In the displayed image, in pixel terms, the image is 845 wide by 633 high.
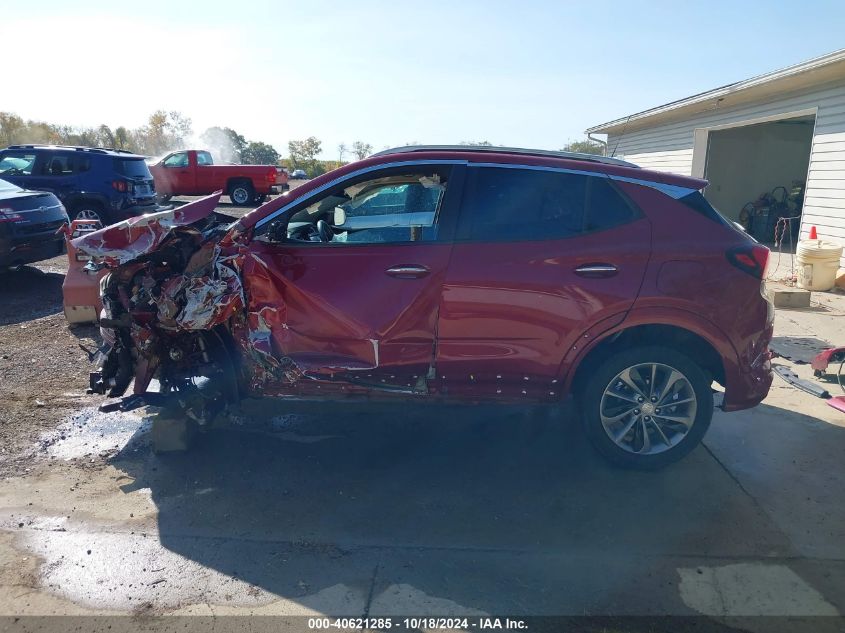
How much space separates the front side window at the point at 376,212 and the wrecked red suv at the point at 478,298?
0.07 ft

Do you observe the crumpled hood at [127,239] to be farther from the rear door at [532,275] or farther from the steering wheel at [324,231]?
the rear door at [532,275]

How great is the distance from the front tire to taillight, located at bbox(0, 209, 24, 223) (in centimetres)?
798

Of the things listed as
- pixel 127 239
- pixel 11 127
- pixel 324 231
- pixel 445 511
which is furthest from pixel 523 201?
pixel 11 127

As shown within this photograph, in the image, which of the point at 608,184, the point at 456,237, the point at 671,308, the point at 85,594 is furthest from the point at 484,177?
the point at 85,594

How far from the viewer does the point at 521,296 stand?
3.74 m

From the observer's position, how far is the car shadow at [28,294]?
24.7 feet

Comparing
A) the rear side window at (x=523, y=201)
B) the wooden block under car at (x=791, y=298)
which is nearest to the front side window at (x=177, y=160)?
the wooden block under car at (x=791, y=298)

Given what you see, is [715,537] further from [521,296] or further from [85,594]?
[85,594]

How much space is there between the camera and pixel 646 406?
3926 millimetres

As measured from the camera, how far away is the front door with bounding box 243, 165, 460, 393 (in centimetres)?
378

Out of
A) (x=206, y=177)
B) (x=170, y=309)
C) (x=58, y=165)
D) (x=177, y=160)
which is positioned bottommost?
(x=170, y=309)

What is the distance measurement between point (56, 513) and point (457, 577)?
236 cm

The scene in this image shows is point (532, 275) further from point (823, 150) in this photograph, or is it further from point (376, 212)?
point (823, 150)

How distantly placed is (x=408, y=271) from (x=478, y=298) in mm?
468
